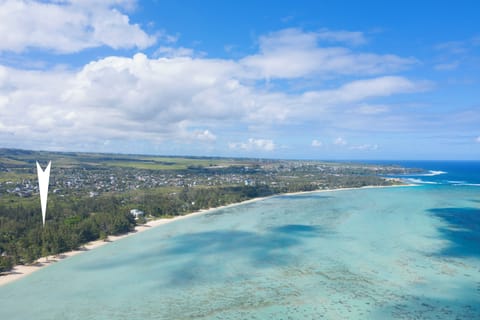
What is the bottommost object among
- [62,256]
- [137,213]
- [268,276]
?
[62,256]

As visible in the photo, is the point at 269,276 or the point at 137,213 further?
the point at 137,213

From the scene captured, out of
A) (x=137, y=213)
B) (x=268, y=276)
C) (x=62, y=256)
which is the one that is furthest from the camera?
(x=137, y=213)

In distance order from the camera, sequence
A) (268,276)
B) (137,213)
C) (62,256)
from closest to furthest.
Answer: (268,276), (62,256), (137,213)

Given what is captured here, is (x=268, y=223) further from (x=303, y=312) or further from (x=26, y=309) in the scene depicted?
(x=26, y=309)

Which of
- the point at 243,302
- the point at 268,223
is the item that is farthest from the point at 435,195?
the point at 243,302

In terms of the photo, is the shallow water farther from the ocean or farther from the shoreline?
the shoreline

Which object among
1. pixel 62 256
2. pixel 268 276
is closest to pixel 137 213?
pixel 62 256

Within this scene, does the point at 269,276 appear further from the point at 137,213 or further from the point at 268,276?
the point at 137,213
